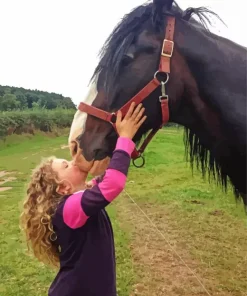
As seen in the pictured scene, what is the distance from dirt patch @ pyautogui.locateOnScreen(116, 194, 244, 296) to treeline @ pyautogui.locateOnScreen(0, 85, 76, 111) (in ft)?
108

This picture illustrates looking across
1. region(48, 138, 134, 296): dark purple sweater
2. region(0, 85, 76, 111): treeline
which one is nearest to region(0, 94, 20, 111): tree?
region(0, 85, 76, 111): treeline

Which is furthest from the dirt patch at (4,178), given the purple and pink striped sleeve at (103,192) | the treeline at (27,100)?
the treeline at (27,100)

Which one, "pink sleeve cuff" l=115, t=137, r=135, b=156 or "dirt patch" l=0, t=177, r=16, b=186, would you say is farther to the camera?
"dirt patch" l=0, t=177, r=16, b=186

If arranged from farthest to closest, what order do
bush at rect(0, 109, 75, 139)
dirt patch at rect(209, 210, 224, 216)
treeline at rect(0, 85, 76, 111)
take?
1. treeline at rect(0, 85, 76, 111)
2. bush at rect(0, 109, 75, 139)
3. dirt patch at rect(209, 210, 224, 216)

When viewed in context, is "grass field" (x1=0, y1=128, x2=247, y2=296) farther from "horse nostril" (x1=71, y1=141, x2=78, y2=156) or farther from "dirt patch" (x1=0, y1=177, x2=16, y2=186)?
"dirt patch" (x1=0, y1=177, x2=16, y2=186)

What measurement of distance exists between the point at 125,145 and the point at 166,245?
3874 mm

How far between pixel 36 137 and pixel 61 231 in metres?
26.3

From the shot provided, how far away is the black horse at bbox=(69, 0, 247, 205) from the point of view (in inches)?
87.9

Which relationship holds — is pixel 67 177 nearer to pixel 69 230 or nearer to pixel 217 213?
pixel 69 230

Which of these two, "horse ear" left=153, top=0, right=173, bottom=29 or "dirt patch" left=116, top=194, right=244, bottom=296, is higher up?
"horse ear" left=153, top=0, right=173, bottom=29

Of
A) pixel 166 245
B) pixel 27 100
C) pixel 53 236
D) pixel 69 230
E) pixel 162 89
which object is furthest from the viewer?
pixel 27 100

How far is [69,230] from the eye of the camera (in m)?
2.43

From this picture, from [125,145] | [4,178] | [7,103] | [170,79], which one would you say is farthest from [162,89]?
[7,103]

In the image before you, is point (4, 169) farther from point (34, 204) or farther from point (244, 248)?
point (34, 204)
